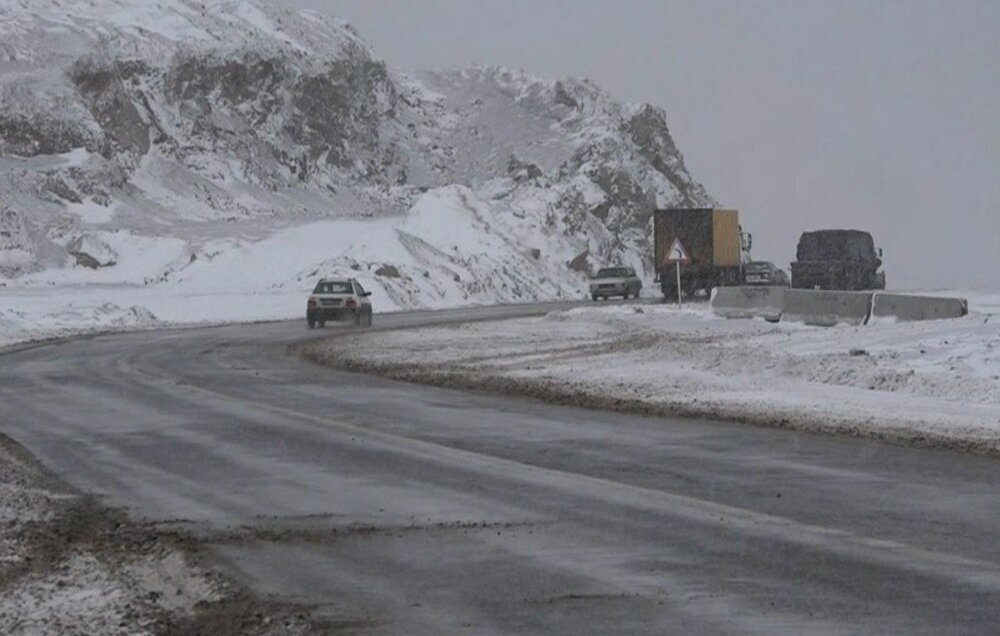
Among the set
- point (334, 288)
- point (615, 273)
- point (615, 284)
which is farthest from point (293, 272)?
point (334, 288)

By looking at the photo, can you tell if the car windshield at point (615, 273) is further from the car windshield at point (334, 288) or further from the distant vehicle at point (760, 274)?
the car windshield at point (334, 288)

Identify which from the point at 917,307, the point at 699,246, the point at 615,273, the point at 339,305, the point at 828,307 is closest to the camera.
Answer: the point at 917,307

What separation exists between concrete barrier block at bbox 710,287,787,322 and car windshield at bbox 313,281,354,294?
1115cm

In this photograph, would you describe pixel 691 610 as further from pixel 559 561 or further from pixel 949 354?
pixel 949 354

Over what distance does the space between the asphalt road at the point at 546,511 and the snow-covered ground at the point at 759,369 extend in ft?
5.29

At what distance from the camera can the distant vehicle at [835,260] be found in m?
55.6

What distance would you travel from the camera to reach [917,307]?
36281 mm

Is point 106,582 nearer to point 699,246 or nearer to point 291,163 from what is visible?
point 699,246

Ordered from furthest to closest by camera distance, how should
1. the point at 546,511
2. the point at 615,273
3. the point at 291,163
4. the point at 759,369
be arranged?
the point at 291,163 → the point at 615,273 → the point at 759,369 → the point at 546,511

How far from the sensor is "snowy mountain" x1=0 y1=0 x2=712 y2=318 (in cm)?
9100

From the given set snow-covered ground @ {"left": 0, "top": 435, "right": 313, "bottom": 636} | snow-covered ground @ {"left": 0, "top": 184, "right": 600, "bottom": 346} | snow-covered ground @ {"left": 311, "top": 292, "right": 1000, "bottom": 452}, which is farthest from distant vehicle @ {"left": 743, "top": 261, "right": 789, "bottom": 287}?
snow-covered ground @ {"left": 0, "top": 435, "right": 313, "bottom": 636}

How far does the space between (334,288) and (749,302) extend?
1307 centimetres

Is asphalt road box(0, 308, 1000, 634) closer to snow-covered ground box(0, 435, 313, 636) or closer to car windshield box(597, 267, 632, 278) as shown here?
snow-covered ground box(0, 435, 313, 636)

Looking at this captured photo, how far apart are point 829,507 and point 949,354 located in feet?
50.3
